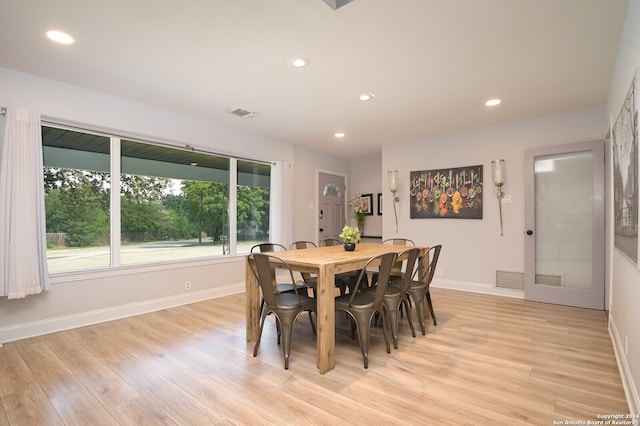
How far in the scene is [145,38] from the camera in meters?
2.54

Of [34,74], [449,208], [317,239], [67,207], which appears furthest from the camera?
[317,239]

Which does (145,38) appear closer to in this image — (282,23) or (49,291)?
(282,23)

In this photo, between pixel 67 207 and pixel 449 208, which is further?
pixel 449 208

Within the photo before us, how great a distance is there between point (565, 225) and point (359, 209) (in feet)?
12.0

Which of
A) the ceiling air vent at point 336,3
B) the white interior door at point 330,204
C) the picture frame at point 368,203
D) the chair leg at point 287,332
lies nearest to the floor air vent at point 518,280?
the picture frame at point 368,203

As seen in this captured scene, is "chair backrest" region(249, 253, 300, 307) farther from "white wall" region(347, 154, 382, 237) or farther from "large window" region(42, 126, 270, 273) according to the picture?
"white wall" region(347, 154, 382, 237)

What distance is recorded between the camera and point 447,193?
545cm

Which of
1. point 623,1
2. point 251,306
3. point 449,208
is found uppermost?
point 623,1

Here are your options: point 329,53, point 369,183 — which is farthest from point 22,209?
point 369,183

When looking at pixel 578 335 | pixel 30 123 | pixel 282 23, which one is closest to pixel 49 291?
pixel 30 123

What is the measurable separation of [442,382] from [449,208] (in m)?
3.61

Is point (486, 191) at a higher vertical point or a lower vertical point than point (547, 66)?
lower

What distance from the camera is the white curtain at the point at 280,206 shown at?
5742 millimetres

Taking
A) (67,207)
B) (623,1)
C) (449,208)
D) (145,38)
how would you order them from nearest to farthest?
1. (623,1)
2. (145,38)
3. (67,207)
4. (449,208)
